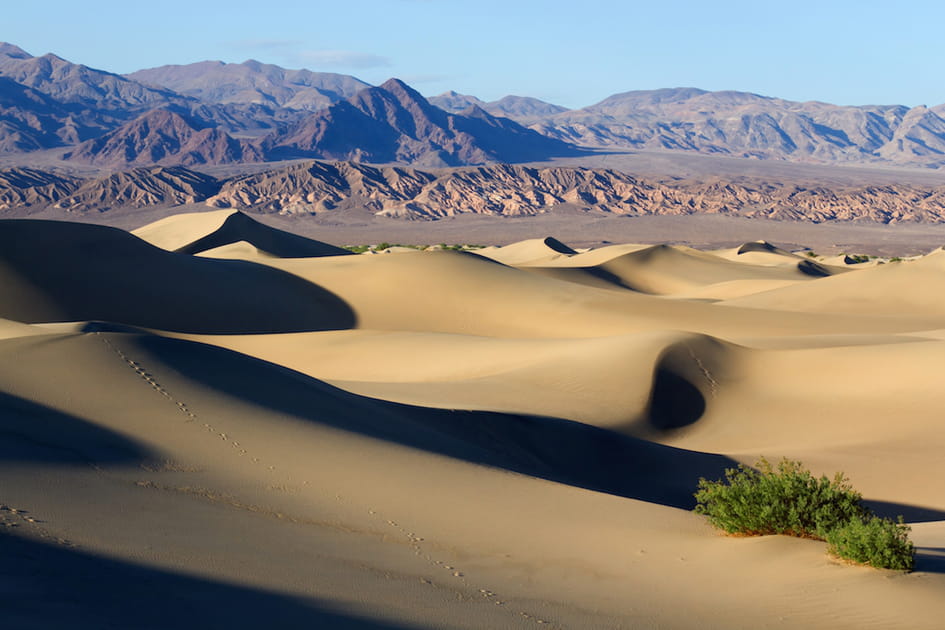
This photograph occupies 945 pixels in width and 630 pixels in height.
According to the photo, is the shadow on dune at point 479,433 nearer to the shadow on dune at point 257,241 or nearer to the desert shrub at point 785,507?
the desert shrub at point 785,507

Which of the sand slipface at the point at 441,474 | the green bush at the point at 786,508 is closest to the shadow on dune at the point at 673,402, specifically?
the sand slipface at the point at 441,474

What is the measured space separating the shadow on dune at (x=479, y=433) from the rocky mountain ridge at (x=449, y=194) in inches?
4221

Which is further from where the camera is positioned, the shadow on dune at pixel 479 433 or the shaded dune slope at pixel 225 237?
the shaded dune slope at pixel 225 237

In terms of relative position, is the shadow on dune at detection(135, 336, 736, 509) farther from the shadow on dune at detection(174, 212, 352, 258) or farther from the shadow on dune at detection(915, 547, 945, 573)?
the shadow on dune at detection(174, 212, 352, 258)

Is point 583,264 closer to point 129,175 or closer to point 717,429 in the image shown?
point 717,429

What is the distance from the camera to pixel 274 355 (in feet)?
79.4

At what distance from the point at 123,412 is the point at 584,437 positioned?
7.43 meters

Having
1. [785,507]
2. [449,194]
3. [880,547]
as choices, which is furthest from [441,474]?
[449,194]

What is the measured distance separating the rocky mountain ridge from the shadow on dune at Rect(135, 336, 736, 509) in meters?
107

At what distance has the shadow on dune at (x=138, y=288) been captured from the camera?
3016 cm

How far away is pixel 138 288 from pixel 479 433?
2127 centimetres

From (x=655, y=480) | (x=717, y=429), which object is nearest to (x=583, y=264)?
(x=717, y=429)

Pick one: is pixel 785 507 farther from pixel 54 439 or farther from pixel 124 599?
pixel 54 439

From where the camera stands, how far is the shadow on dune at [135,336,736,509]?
37.7 ft
